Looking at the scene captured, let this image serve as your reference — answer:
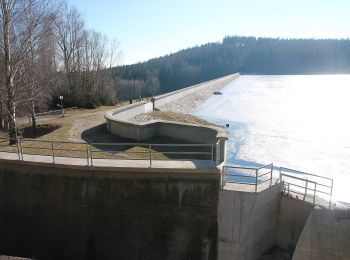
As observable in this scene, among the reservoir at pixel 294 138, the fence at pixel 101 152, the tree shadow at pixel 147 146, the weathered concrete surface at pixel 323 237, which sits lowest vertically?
the reservoir at pixel 294 138

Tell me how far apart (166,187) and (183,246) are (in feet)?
6.58

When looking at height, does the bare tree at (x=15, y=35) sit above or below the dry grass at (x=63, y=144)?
above

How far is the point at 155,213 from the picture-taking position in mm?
11539

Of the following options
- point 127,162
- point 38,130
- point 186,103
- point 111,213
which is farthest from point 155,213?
point 186,103

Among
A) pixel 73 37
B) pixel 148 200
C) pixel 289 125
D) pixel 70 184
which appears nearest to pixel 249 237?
pixel 148 200

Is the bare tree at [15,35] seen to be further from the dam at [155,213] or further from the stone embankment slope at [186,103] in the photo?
the stone embankment slope at [186,103]

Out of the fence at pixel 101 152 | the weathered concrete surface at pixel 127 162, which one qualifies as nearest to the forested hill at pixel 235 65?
the fence at pixel 101 152

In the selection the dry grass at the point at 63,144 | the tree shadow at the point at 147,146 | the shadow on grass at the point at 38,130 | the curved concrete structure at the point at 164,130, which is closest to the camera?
the dry grass at the point at 63,144

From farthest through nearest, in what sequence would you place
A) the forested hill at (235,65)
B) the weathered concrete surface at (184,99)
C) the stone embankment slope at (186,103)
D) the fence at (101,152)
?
the forested hill at (235,65) → the weathered concrete surface at (184,99) → the stone embankment slope at (186,103) → the fence at (101,152)

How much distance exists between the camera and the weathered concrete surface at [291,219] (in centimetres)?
1202

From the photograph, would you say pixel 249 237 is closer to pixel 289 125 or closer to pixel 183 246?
pixel 183 246

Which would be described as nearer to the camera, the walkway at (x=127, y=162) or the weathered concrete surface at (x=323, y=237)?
the weathered concrete surface at (x=323, y=237)

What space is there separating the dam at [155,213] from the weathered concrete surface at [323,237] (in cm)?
3

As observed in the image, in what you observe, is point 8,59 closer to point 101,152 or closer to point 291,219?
point 101,152
